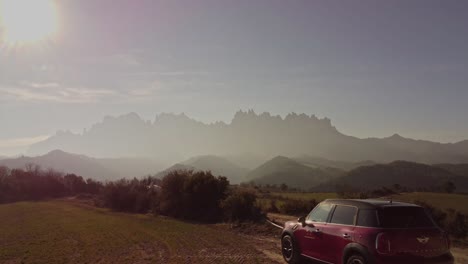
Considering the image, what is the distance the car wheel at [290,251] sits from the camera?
42.4 ft

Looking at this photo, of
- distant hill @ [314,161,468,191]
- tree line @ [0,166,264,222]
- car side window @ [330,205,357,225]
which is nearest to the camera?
car side window @ [330,205,357,225]

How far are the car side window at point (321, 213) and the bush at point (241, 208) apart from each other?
17618mm

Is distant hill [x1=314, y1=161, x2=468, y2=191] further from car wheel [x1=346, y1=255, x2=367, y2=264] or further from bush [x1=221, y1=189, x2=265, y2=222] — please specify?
car wheel [x1=346, y1=255, x2=367, y2=264]

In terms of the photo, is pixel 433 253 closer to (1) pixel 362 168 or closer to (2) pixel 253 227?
(2) pixel 253 227

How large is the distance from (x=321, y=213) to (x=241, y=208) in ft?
62.8

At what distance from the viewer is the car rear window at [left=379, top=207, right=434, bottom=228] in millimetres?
9805

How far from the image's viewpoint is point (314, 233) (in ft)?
39.1

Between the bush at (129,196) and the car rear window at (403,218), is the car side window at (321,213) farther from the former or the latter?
the bush at (129,196)

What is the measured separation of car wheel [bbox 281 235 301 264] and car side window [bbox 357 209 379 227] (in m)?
3.19

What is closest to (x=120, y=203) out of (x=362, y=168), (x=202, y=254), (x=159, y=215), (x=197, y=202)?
(x=159, y=215)

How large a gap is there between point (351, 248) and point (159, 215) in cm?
3282

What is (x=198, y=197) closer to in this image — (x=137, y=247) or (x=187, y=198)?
(x=187, y=198)

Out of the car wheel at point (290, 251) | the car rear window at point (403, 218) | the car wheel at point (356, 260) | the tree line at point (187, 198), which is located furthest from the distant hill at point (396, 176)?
the car wheel at point (356, 260)

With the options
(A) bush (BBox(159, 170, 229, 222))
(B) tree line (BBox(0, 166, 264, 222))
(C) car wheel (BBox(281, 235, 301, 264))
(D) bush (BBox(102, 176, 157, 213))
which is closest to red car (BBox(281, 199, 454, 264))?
(C) car wheel (BBox(281, 235, 301, 264))
